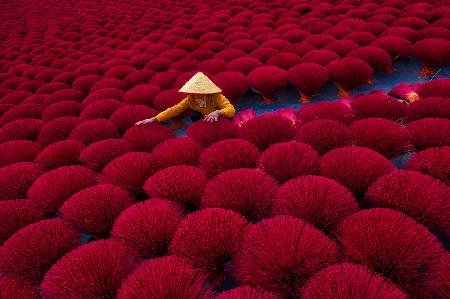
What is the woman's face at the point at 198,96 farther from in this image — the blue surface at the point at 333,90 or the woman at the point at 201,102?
the blue surface at the point at 333,90

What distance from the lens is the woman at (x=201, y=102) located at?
1486mm

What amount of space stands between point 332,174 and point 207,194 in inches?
14.1

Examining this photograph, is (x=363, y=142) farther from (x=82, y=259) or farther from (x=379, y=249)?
(x=82, y=259)

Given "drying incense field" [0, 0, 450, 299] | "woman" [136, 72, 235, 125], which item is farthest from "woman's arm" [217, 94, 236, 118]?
"drying incense field" [0, 0, 450, 299]

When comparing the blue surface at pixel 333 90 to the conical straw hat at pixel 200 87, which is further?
the blue surface at pixel 333 90

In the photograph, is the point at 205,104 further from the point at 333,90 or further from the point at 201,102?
the point at 333,90

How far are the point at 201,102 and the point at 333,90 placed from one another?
31.7 inches

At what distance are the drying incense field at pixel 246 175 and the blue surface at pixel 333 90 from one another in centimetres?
1

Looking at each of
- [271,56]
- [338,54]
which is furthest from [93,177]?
[338,54]

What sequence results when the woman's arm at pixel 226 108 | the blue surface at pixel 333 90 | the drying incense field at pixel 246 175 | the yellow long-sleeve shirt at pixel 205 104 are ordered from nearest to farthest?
the drying incense field at pixel 246 175
the woman's arm at pixel 226 108
the yellow long-sleeve shirt at pixel 205 104
the blue surface at pixel 333 90

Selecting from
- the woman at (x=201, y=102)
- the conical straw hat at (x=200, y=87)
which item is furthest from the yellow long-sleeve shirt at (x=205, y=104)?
the conical straw hat at (x=200, y=87)

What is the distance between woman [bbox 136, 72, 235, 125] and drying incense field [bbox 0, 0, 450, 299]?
99 millimetres

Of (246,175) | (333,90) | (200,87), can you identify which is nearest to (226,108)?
(200,87)

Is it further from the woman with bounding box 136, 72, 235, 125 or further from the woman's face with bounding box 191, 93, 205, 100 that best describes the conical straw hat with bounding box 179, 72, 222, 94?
the woman's face with bounding box 191, 93, 205, 100
